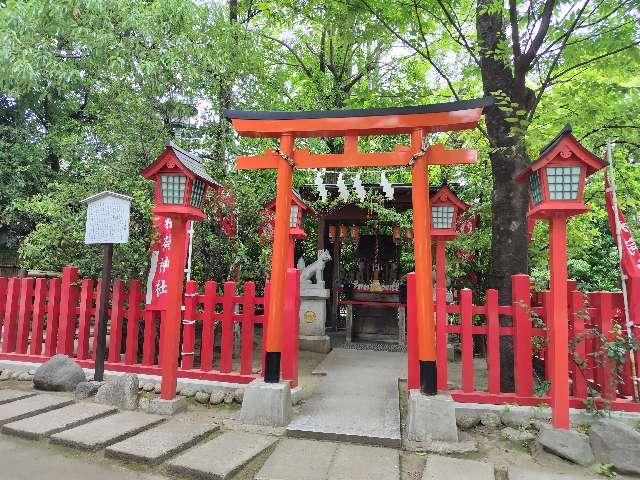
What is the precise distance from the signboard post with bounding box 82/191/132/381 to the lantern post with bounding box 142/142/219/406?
3.07 ft

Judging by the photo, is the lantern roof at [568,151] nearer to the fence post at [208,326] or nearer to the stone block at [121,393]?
the fence post at [208,326]

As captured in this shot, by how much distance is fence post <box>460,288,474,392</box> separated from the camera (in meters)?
4.82

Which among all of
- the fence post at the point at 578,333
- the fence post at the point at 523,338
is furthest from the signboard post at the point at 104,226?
the fence post at the point at 578,333

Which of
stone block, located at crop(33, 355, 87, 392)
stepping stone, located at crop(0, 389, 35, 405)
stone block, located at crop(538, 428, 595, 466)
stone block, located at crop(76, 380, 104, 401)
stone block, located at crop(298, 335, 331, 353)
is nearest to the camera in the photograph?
stone block, located at crop(538, 428, 595, 466)

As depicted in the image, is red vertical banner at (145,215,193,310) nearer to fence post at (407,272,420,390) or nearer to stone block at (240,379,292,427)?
stone block at (240,379,292,427)

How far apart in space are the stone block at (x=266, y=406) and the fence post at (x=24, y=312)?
427cm

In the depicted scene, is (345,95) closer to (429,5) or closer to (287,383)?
(429,5)

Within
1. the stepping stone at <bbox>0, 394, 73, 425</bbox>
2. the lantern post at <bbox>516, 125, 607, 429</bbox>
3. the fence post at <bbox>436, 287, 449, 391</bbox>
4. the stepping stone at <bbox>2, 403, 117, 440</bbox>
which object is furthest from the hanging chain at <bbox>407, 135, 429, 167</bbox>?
the stepping stone at <bbox>0, 394, 73, 425</bbox>

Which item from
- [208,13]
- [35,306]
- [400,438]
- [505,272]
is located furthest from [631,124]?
[35,306]

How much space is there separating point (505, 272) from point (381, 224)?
6.73 meters

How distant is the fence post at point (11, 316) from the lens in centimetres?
663

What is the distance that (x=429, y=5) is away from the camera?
23.4 ft

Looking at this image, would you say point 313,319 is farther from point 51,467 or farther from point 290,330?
point 51,467

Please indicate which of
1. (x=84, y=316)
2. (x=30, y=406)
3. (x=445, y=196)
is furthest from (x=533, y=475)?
(x=84, y=316)
